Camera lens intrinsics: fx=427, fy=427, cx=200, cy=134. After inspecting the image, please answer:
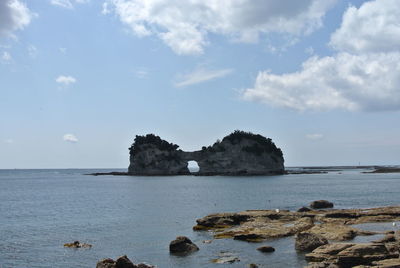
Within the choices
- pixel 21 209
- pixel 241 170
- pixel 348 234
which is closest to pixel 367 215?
pixel 348 234

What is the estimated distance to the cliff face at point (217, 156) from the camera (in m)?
185

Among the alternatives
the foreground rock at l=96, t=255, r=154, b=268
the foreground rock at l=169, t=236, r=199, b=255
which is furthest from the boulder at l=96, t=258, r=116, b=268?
the foreground rock at l=169, t=236, r=199, b=255

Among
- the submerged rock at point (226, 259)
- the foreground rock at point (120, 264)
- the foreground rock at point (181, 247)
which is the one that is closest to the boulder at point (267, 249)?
the submerged rock at point (226, 259)

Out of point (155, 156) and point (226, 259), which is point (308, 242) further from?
point (155, 156)

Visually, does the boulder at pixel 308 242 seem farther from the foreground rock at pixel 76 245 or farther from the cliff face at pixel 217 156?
the cliff face at pixel 217 156

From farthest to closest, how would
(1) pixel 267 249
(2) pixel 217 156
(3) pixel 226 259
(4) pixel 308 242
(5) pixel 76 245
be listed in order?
(2) pixel 217 156
(5) pixel 76 245
(1) pixel 267 249
(4) pixel 308 242
(3) pixel 226 259

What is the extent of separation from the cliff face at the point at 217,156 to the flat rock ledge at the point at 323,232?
447 ft

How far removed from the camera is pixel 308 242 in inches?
1185

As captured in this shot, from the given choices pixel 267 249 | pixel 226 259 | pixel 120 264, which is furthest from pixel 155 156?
pixel 120 264

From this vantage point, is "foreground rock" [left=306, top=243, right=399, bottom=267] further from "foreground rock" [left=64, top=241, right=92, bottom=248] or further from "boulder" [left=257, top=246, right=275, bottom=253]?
"foreground rock" [left=64, top=241, right=92, bottom=248]

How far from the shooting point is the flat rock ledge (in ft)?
78.5

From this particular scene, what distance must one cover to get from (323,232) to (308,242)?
15.9ft

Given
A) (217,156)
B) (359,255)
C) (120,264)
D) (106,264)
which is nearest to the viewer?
(359,255)

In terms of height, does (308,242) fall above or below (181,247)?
above
